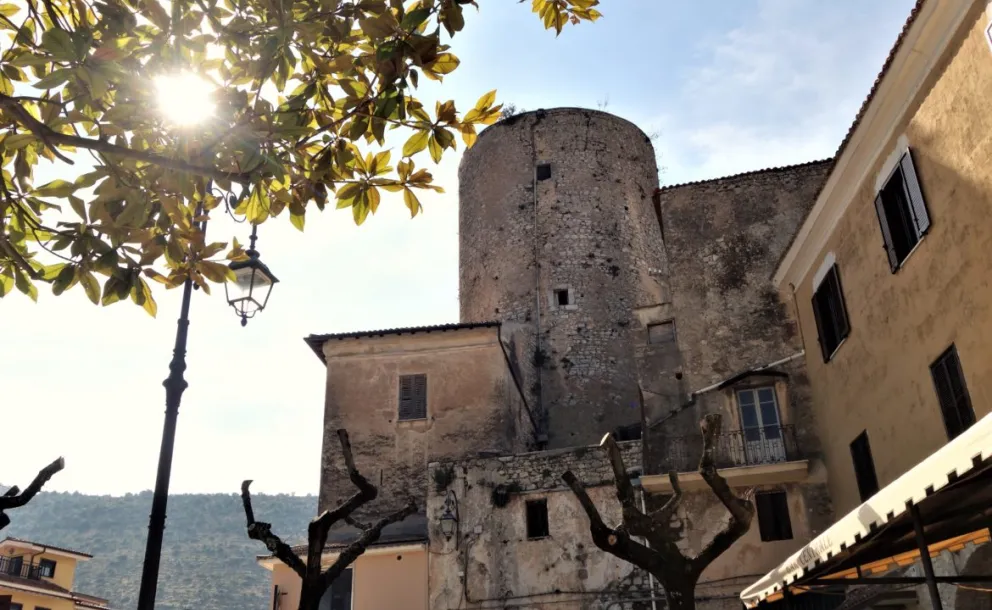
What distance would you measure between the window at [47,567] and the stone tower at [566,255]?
18.1 metres

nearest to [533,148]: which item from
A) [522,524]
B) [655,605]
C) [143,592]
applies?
[522,524]

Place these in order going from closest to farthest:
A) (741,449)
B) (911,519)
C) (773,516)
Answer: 1. (911,519)
2. (773,516)
3. (741,449)

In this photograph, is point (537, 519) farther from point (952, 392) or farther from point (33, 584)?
point (33, 584)

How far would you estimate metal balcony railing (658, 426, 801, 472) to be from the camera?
1653 centimetres

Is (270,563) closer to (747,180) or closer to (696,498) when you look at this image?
(696,498)

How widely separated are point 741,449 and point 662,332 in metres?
3.80

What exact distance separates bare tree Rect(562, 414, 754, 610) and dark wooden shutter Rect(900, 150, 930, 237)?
349 cm

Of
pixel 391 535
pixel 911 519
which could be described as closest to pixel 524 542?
pixel 391 535

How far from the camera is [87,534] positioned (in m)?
87.2

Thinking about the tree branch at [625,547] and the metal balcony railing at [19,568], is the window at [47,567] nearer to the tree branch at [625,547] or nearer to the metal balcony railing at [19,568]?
the metal balcony railing at [19,568]

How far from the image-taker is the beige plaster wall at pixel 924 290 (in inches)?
374

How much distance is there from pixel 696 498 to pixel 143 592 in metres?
12.4

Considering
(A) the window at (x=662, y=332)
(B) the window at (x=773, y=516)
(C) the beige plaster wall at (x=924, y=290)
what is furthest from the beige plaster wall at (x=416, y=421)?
(C) the beige plaster wall at (x=924, y=290)

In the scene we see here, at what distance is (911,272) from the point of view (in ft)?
36.9
